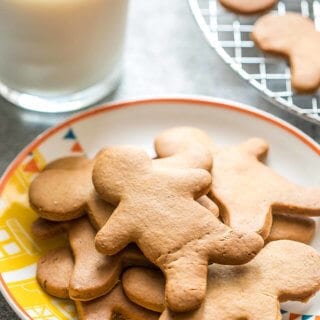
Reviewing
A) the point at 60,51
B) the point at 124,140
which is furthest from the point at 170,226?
the point at 60,51

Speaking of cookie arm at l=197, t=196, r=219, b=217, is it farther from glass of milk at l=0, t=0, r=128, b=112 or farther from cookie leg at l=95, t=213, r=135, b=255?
glass of milk at l=0, t=0, r=128, b=112

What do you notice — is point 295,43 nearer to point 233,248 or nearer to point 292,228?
point 292,228

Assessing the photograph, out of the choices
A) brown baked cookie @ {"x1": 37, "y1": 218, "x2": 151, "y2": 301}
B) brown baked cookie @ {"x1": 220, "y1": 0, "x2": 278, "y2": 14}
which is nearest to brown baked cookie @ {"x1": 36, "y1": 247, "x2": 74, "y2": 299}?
brown baked cookie @ {"x1": 37, "y1": 218, "x2": 151, "y2": 301}

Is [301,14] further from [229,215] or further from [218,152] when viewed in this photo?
[229,215]

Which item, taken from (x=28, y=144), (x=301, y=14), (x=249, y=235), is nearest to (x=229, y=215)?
(x=249, y=235)

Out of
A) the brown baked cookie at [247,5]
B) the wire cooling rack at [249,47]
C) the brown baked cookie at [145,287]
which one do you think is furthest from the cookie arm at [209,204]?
the brown baked cookie at [247,5]

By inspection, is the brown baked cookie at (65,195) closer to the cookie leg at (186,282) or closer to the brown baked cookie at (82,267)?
the brown baked cookie at (82,267)

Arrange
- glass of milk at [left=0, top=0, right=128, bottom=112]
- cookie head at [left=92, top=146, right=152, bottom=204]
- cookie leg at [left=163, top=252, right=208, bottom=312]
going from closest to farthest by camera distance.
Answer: cookie leg at [left=163, top=252, right=208, bottom=312], cookie head at [left=92, top=146, right=152, bottom=204], glass of milk at [left=0, top=0, right=128, bottom=112]
